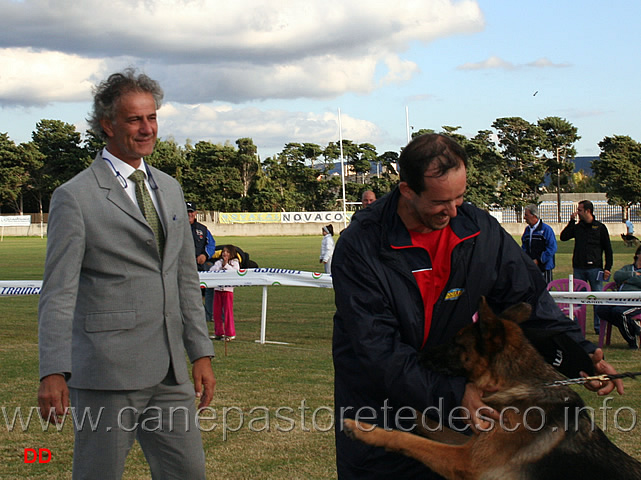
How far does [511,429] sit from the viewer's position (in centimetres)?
286

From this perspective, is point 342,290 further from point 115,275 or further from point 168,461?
point 168,461

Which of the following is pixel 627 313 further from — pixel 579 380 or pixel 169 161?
pixel 169 161

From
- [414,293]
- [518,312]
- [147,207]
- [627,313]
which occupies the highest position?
[147,207]

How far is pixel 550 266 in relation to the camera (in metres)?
13.4

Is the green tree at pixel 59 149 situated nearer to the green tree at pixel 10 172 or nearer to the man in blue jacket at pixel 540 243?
the green tree at pixel 10 172

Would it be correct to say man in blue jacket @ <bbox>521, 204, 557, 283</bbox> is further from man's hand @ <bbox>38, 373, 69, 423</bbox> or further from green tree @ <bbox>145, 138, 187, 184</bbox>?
green tree @ <bbox>145, 138, 187, 184</bbox>

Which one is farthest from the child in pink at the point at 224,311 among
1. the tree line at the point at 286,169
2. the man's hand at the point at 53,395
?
the tree line at the point at 286,169

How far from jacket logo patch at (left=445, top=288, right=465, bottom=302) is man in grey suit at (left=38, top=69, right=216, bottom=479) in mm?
1294

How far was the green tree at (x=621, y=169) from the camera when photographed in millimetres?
65938

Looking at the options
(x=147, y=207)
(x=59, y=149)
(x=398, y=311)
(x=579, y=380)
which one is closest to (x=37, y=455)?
(x=147, y=207)

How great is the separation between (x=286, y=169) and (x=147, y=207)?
7791 cm

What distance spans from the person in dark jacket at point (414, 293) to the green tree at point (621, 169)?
2733 inches

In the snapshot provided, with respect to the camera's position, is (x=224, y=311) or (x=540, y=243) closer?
(x=224, y=311)

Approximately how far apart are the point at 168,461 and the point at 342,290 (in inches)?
48.9
